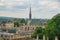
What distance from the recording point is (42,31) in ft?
80.4

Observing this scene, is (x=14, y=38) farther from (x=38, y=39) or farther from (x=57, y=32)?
(x=57, y=32)

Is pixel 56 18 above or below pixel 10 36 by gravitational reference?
above

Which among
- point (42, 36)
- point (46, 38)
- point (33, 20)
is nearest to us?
point (46, 38)

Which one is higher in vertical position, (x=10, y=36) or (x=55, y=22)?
(x=55, y=22)

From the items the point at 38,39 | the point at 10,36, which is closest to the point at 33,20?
the point at 10,36

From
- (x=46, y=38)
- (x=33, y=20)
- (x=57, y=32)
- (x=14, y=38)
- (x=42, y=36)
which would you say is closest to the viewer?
(x=57, y=32)

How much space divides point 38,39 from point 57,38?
14.3 ft

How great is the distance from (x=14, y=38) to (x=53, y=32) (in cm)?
1145

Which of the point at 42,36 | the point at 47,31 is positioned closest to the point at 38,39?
the point at 42,36

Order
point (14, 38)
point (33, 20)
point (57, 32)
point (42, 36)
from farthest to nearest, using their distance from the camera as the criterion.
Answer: point (33, 20)
point (14, 38)
point (42, 36)
point (57, 32)

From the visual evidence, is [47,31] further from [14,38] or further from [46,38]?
[14,38]

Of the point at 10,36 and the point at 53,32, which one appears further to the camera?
the point at 10,36

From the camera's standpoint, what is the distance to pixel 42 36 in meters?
25.3

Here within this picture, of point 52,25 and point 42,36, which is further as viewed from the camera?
point 42,36
